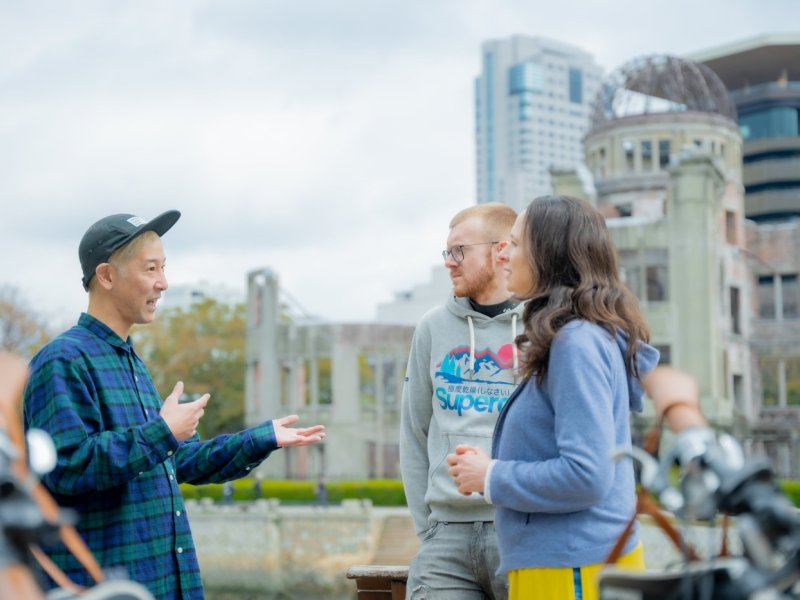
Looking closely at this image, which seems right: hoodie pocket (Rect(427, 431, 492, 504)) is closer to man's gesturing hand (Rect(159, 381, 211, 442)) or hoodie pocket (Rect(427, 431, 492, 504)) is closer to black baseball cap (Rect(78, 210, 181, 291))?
man's gesturing hand (Rect(159, 381, 211, 442))

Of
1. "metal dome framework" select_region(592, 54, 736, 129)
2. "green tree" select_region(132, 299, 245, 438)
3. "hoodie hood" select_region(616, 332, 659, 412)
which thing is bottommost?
"hoodie hood" select_region(616, 332, 659, 412)

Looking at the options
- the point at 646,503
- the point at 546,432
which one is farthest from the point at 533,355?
the point at 646,503

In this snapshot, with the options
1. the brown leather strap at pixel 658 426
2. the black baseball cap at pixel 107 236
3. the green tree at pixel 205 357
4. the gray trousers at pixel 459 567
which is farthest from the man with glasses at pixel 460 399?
the green tree at pixel 205 357

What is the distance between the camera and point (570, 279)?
11.7 feet

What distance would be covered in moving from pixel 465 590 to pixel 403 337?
4040 cm

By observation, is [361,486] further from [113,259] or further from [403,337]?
[113,259]

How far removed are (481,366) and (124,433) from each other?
145 centimetres

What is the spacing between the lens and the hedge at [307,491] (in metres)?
40.6

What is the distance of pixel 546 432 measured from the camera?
3.48 m

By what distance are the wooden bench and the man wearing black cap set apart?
73 centimetres

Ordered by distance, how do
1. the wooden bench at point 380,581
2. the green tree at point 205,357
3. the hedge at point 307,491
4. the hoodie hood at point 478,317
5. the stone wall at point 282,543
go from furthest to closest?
1. the green tree at point 205,357
2. the hedge at point 307,491
3. the stone wall at point 282,543
4. the wooden bench at point 380,581
5. the hoodie hood at point 478,317

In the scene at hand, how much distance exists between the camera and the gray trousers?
4.35 m

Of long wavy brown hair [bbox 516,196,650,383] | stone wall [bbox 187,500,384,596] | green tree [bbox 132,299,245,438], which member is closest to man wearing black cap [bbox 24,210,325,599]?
long wavy brown hair [bbox 516,196,650,383]

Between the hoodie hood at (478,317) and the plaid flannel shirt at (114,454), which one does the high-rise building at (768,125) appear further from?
the plaid flannel shirt at (114,454)
